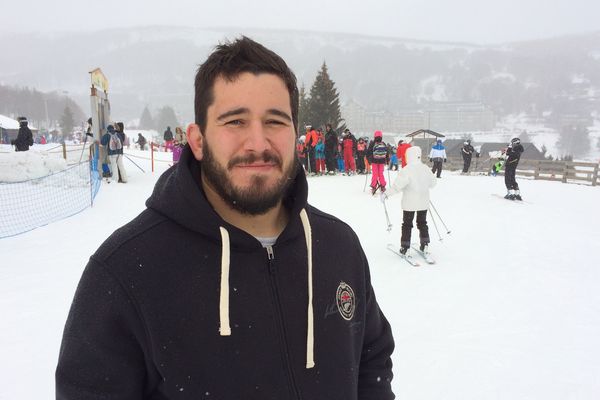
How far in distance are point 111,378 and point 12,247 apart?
7.17 metres

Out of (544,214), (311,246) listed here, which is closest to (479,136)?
(544,214)

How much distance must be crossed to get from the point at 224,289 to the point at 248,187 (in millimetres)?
360

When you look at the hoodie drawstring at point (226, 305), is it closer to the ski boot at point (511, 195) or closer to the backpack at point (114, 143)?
the backpack at point (114, 143)

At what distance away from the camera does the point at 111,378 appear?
1217mm

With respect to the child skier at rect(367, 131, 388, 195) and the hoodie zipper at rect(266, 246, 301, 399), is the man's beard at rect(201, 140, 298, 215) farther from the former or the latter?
the child skier at rect(367, 131, 388, 195)

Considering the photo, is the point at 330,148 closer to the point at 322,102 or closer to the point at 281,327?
the point at 281,327

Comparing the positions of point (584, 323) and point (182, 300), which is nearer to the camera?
point (182, 300)

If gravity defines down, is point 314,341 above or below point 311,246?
below

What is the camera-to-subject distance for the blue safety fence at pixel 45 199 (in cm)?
861

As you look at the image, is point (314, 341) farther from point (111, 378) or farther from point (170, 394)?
point (111, 378)

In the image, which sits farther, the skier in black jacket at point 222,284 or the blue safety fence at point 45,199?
the blue safety fence at point 45,199

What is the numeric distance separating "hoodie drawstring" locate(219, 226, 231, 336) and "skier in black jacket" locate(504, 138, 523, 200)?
1235 cm

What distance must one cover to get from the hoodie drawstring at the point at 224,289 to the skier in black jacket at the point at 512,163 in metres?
12.4

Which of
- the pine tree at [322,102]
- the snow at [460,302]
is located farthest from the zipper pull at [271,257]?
the pine tree at [322,102]
